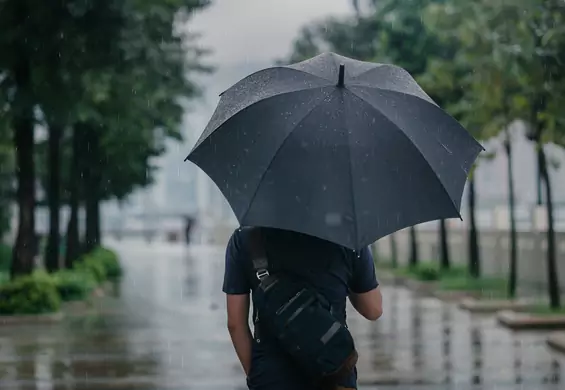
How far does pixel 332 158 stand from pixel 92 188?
3126cm

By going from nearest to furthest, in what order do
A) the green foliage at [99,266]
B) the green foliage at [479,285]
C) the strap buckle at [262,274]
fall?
1. the strap buckle at [262,274]
2. the green foliage at [479,285]
3. the green foliage at [99,266]

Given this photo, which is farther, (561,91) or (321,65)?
(561,91)

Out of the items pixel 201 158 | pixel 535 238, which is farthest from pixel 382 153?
pixel 535 238

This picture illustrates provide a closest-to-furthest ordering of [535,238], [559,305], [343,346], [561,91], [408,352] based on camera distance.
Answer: [343,346]
[408,352]
[561,91]
[559,305]
[535,238]

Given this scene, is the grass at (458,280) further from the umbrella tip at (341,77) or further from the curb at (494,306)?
the umbrella tip at (341,77)

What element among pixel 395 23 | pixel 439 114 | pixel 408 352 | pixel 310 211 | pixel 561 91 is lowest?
pixel 408 352

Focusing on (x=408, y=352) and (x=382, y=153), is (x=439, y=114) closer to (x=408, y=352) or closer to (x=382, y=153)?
(x=382, y=153)

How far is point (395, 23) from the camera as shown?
27203 millimetres

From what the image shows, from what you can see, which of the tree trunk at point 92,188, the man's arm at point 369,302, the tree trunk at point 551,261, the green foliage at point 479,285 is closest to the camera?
the man's arm at point 369,302

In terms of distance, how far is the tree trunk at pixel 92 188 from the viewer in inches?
1186

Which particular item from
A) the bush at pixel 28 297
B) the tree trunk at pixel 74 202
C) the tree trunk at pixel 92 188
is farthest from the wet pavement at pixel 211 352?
the tree trunk at pixel 92 188

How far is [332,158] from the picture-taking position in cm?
407

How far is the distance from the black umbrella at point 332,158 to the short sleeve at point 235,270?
117mm

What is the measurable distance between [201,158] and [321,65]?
0.64m
